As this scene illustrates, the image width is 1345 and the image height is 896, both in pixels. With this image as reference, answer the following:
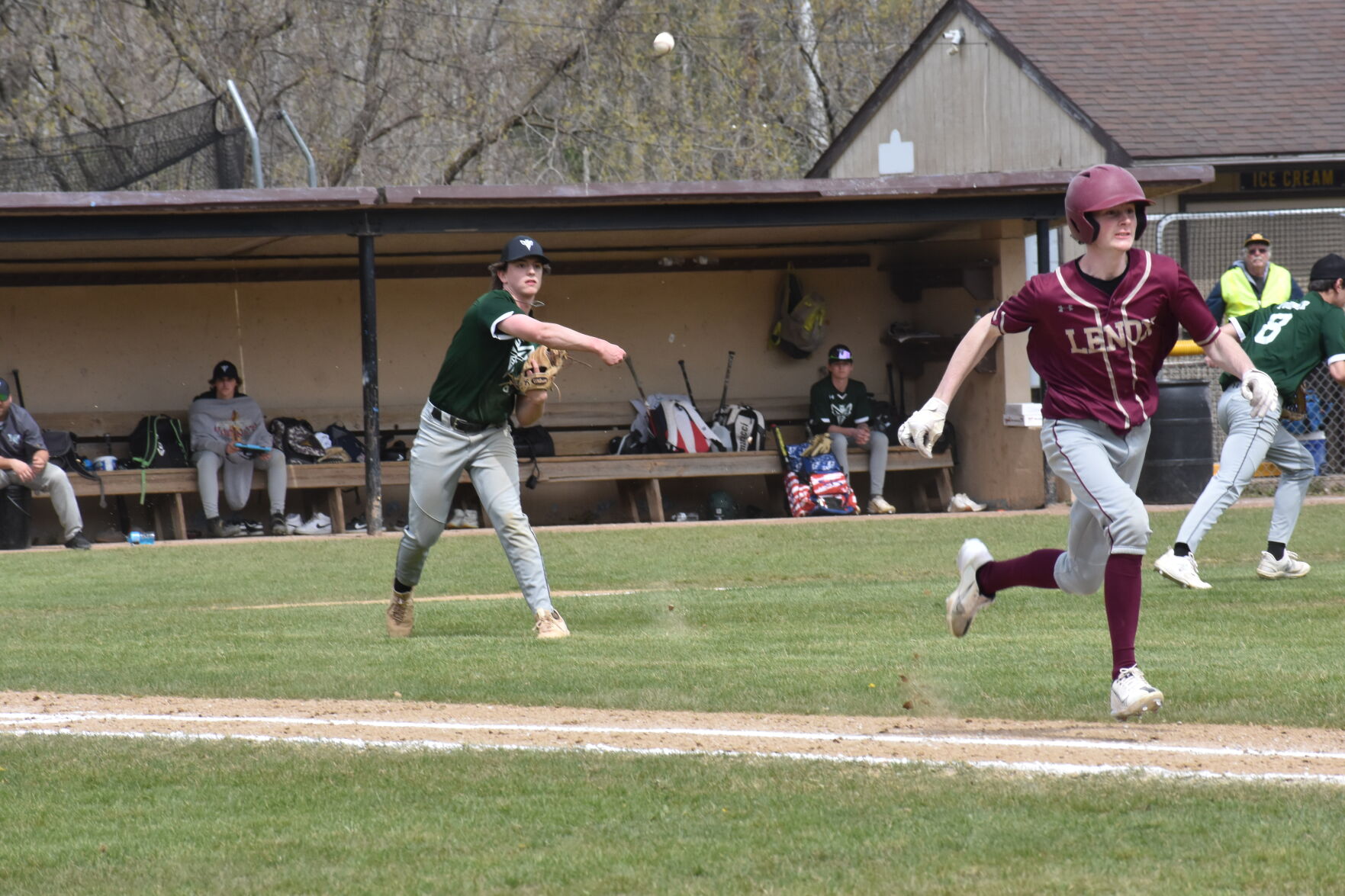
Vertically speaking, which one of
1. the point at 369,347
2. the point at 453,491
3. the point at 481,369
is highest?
the point at 369,347

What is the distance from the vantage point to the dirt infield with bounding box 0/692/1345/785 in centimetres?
469

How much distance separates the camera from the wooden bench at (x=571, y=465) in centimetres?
1517

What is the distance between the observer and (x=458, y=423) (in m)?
7.89

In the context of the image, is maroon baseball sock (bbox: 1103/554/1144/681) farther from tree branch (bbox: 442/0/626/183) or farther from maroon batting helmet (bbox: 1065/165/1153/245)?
tree branch (bbox: 442/0/626/183)

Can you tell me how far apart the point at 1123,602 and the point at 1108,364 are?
771 millimetres

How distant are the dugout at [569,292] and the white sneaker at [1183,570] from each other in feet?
19.3

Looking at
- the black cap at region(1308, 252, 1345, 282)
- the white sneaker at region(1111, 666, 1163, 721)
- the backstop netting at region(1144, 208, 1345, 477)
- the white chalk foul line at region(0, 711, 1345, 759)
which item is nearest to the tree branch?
the backstop netting at region(1144, 208, 1345, 477)

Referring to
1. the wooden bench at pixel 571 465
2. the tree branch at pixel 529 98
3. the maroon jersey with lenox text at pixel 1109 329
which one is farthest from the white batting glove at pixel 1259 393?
the tree branch at pixel 529 98

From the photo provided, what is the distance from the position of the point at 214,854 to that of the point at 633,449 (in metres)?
12.7

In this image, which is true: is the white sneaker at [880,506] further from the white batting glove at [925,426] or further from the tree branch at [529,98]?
Answer: the tree branch at [529,98]

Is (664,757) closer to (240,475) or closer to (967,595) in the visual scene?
(967,595)

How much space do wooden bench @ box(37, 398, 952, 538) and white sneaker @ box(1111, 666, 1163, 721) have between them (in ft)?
32.9

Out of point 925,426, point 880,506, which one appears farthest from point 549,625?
point 880,506

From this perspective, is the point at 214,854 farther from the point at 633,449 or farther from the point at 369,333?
the point at 633,449
